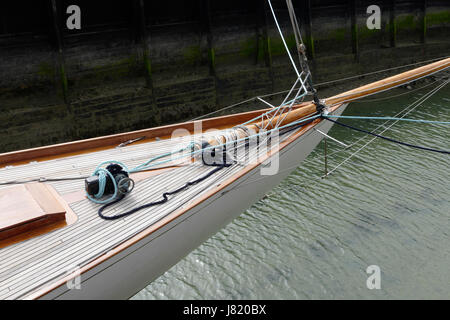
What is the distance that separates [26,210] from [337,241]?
4565 millimetres

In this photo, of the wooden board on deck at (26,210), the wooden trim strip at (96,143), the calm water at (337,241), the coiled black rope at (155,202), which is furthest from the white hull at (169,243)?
the wooden trim strip at (96,143)

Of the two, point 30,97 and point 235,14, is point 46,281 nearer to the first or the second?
point 30,97

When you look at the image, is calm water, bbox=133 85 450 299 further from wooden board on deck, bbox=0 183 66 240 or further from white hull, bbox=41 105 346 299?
wooden board on deck, bbox=0 183 66 240

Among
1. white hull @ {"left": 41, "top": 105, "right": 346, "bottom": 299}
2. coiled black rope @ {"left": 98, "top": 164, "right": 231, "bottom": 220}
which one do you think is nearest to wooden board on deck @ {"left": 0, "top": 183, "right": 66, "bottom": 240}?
coiled black rope @ {"left": 98, "top": 164, "right": 231, "bottom": 220}

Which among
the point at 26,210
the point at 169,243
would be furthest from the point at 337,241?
the point at 26,210

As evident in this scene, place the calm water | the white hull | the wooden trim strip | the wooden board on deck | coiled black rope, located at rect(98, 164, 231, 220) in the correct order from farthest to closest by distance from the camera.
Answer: the wooden trim strip
the calm water
coiled black rope, located at rect(98, 164, 231, 220)
the wooden board on deck
the white hull

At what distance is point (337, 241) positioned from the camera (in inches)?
293

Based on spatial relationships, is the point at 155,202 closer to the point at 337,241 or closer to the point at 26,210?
the point at 26,210

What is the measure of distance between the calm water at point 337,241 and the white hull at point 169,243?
2.69ft

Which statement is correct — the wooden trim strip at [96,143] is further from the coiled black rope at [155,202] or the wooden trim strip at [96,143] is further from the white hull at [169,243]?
the coiled black rope at [155,202]

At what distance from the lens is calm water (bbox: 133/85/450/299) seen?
654 cm

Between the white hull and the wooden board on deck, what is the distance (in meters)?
0.94

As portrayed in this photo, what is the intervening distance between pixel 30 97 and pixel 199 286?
6966 mm

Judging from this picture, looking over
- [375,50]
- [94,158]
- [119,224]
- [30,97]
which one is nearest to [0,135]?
[30,97]
